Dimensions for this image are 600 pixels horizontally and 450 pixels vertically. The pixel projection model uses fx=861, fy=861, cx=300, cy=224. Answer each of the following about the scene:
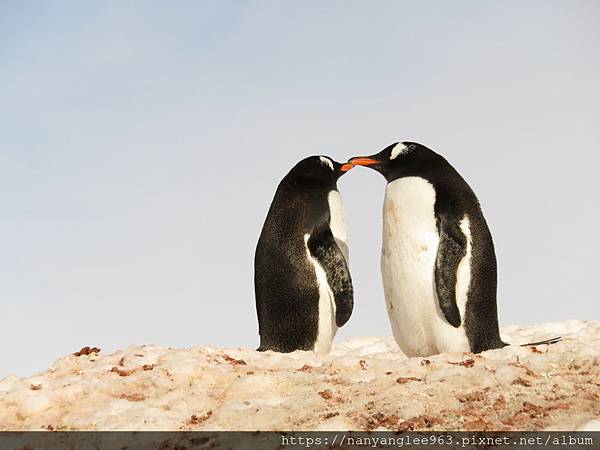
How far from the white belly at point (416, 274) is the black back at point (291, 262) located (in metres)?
0.77

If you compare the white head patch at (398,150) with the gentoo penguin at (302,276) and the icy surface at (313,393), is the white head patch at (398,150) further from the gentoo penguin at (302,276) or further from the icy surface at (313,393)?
the icy surface at (313,393)

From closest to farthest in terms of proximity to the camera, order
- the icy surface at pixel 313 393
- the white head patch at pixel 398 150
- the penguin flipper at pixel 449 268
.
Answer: the icy surface at pixel 313 393 < the penguin flipper at pixel 449 268 < the white head patch at pixel 398 150

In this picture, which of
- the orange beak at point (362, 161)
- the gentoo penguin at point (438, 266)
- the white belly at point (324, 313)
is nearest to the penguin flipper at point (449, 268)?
the gentoo penguin at point (438, 266)

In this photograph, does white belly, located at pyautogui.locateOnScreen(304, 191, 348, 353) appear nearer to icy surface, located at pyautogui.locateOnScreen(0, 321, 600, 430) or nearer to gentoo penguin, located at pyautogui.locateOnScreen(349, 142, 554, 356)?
gentoo penguin, located at pyautogui.locateOnScreen(349, 142, 554, 356)

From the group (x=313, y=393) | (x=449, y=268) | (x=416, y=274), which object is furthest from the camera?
(x=416, y=274)

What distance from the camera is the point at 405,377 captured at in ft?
18.9

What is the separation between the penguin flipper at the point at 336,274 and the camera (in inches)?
321

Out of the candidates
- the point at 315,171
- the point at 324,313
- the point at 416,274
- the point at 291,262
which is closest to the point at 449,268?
the point at 416,274

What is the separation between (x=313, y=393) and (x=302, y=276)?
8.81 ft

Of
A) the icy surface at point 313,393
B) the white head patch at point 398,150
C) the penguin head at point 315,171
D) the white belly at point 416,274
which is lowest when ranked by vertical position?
the icy surface at point 313,393

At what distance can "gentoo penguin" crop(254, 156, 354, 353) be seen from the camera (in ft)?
26.7

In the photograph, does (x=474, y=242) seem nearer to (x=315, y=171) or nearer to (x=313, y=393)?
(x=315, y=171)

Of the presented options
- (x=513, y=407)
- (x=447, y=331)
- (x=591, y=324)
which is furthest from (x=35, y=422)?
(x=591, y=324)

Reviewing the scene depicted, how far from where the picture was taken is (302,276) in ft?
26.7
